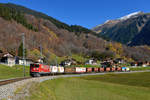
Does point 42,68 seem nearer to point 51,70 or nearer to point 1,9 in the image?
point 51,70

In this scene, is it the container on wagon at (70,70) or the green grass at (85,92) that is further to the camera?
the container on wagon at (70,70)

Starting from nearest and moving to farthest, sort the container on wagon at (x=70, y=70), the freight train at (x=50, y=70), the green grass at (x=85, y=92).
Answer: the green grass at (x=85, y=92) < the freight train at (x=50, y=70) < the container on wagon at (x=70, y=70)

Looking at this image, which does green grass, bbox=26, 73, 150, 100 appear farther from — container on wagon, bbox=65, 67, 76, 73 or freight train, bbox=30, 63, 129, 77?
container on wagon, bbox=65, 67, 76, 73

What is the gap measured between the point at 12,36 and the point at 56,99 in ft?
542

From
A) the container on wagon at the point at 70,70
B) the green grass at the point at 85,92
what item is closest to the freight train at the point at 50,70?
the container on wagon at the point at 70,70

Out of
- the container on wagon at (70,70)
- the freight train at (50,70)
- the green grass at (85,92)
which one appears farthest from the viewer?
the container on wagon at (70,70)

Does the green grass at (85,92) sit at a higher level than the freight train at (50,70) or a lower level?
lower

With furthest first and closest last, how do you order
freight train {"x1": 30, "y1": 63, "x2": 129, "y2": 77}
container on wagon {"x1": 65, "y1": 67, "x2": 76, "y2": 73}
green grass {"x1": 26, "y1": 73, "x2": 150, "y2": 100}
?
container on wagon {"x1": 65, "y1": 67, "x2": 76, "y2": 73}
freight train {"x1": 30, "y1": 63, "x2": 129, "y2": 77}
green grass {"x1": 26, "y1": 73, "x2": 150, "y2": 100}

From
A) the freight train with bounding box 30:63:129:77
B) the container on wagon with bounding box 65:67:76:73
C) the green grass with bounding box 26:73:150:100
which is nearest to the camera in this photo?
the green grass with bounding box 26:73:150:100

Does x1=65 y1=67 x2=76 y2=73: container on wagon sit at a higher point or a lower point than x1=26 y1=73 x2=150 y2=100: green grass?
higher

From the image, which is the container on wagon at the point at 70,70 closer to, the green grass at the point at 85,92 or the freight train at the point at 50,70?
the freight train at the point at 50,70

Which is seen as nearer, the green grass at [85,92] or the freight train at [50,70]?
the green grass at [85,92]

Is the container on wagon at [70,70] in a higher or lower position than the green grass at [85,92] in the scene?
higher

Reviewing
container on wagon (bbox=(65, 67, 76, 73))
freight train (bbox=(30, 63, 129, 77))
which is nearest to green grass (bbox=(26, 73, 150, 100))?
freight train (bbox=(30, 63, 129, 77))
